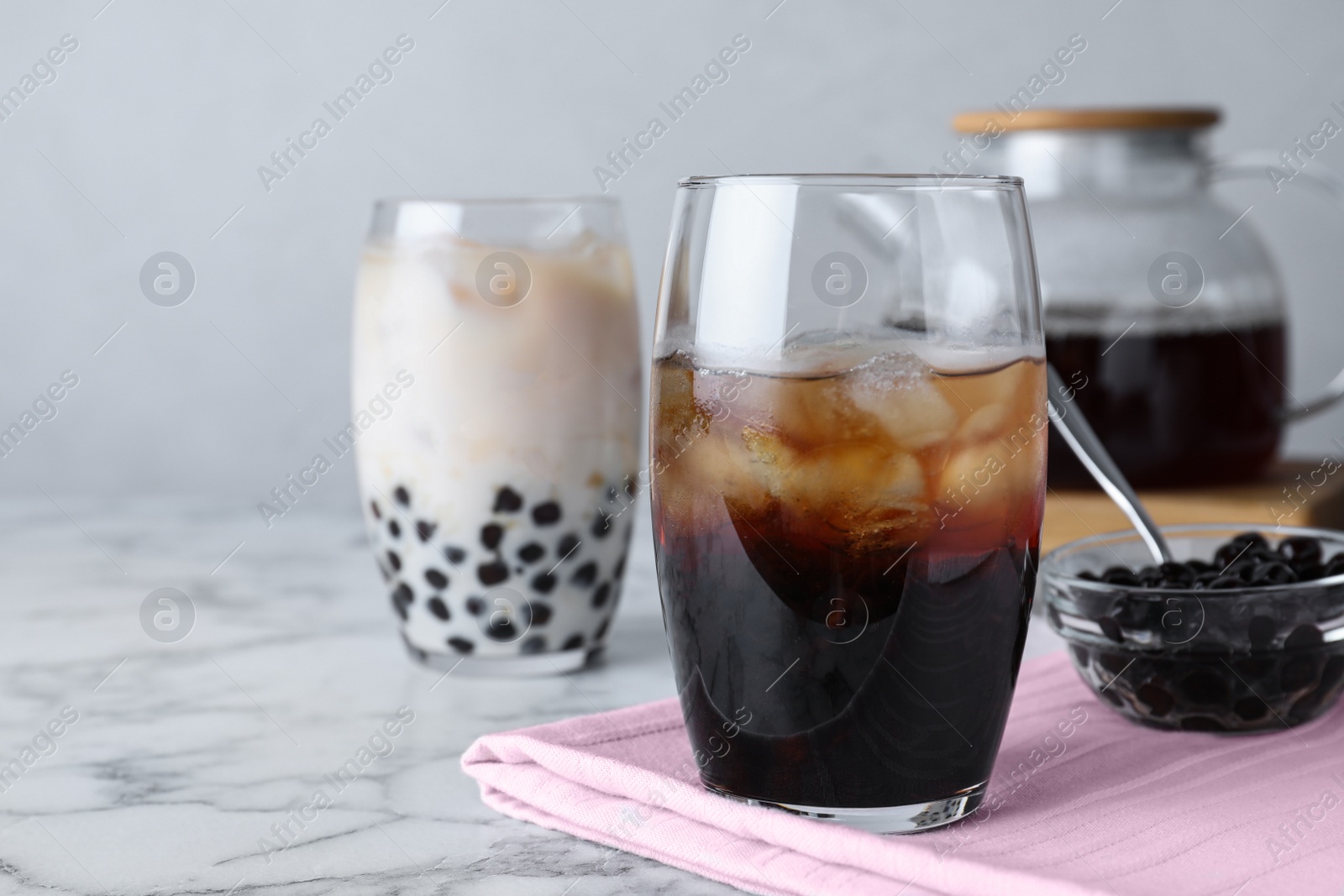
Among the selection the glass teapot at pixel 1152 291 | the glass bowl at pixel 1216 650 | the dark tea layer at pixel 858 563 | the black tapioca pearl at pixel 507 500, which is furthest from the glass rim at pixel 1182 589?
the black tapioca pearl at pixel 507 500

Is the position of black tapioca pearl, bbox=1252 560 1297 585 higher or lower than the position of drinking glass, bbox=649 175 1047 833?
lower

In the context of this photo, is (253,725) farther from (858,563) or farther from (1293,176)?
(1293,176)

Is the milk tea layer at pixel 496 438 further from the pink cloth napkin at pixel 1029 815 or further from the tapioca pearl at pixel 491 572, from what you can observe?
the pink cloth napkin at pixel 1029 815

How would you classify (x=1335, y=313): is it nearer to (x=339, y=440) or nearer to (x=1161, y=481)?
(x=1161, y=481)

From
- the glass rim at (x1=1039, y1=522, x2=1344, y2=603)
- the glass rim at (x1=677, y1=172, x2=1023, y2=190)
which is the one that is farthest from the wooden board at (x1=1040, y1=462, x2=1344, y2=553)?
the glass rim at (x1=677, y1=172, x2=1023, y2=190)

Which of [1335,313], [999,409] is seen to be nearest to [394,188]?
[1335,313]

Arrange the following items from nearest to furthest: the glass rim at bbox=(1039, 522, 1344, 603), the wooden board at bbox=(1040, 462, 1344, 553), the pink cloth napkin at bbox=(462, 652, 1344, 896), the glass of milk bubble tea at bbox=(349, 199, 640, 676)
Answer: the pink cloth napkin at bbox=(462, 652, 1344, 896) < the glass rim at bbox=(1039, 522, 1344, 603) < the glass of milk bubble tea at bbox=(349, 199, 640, 676) < the wooden board at bbox=(1040, 462, 1344, 553)

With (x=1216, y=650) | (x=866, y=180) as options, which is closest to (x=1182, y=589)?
(x=1216, y=650)

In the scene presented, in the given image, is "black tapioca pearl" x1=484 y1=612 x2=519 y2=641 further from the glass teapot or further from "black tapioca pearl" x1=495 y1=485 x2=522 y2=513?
the glass teapot
